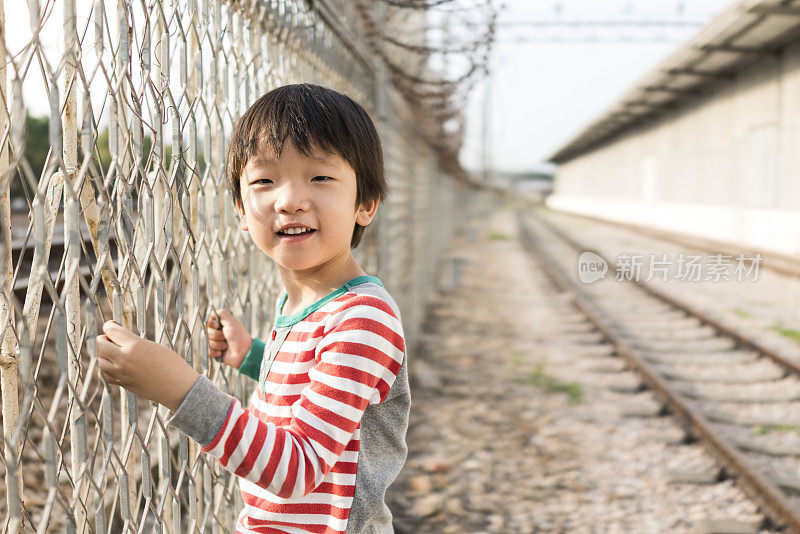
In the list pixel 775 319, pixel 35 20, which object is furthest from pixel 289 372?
pixel 775 319

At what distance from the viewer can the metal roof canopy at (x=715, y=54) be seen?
12.9 meters

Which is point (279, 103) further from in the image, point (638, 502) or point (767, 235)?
point (767, 235)

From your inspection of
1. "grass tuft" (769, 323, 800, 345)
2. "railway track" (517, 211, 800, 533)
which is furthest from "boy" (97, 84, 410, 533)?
"grass tuft" (769, 323, 800, 345)

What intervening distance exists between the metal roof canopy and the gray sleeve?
13652 millimetres

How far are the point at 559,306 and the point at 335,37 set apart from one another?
7520 millimetres

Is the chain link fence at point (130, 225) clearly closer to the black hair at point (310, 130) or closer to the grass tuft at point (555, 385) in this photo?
the black hair at point (310, 130)

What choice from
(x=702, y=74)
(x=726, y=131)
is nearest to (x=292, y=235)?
(x=702, y=74)

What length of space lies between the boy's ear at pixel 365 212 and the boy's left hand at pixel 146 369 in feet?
1.64

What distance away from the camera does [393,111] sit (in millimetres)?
5203

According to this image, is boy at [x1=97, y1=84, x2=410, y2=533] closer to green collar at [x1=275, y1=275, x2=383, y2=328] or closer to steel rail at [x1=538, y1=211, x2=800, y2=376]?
green collar at [x1=275, y1=275, x2=383, y2=328]

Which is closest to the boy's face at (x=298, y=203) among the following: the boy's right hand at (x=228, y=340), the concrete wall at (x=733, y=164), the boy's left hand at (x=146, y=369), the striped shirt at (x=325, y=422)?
the striped shirt at (x=325, y=422)

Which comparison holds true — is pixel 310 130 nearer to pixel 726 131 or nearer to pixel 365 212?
pixel 365 212

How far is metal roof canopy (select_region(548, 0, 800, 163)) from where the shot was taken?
1288 cm

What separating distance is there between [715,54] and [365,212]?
57.1 feet
